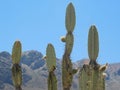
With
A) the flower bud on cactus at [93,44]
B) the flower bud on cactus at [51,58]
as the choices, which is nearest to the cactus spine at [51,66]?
the flower bud on cactus at [51,58]

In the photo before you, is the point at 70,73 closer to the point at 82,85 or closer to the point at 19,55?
the point at 82,85

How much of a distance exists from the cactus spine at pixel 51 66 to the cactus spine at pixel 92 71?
816 mm

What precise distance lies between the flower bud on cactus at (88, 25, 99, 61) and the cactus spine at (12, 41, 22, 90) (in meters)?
2.03

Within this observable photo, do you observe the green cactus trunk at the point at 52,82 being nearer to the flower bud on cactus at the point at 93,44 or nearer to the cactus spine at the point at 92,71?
the cactus spine at the point at 92,71

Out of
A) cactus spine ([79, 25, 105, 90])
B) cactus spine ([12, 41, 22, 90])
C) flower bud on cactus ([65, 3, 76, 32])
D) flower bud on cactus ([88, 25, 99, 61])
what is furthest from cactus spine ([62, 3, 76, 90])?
cactus spine ([12, 41, 22, 90])

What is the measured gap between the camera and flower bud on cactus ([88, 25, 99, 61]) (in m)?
10.2

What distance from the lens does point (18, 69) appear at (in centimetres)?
1102

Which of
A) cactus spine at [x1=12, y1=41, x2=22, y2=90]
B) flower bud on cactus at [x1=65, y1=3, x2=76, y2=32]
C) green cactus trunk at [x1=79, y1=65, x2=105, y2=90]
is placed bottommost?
green cactus trunk at [x1=79, y1=65, x2=105, y2=90]

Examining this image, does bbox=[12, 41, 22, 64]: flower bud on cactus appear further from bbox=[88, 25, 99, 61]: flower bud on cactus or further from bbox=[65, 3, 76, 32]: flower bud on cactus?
bbox=[88, 25, 99, 61]: flower bud on cactus

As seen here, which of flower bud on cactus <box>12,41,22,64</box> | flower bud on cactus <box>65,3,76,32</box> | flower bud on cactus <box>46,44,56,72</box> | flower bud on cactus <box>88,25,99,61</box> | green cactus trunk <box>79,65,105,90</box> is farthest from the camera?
flower bud on cactus <box>65,3,76,32</box>

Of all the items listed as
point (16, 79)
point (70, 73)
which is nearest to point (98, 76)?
point (70, 73)

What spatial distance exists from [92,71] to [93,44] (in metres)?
0.72

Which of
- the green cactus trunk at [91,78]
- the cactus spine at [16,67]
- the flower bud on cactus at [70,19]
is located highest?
the flower bud on cactus at [70,19]

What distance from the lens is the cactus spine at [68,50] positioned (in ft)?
34.9
